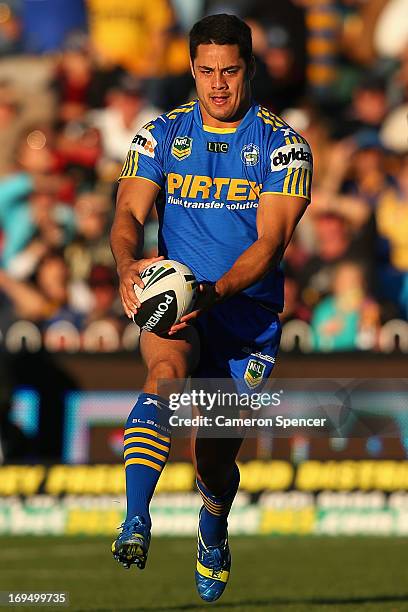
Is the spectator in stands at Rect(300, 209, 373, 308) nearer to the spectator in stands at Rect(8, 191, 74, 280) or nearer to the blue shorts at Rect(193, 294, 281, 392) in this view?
the spectator in stands at Rect(8, 191, 74, 280)

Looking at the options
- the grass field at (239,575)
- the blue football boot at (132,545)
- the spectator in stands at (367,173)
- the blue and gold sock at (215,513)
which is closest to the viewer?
the blue football boot at (132,545)

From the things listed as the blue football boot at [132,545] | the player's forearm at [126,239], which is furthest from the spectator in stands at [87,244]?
the blue football boot at [132,545]

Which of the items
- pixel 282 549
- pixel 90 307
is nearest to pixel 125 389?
pixel 90 307

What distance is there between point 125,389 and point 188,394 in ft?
20.0

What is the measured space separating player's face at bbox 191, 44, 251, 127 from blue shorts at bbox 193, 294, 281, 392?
1.13m

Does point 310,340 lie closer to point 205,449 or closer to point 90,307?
point 90,307

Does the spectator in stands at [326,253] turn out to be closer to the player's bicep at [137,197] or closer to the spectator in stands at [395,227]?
the spectator in stands at [395,227]

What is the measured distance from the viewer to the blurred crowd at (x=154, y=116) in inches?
598

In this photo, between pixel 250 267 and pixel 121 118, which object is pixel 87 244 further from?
pixel 250 267

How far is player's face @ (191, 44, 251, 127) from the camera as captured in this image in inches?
312

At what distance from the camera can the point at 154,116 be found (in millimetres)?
16766

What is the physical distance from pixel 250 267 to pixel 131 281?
2.32 feet

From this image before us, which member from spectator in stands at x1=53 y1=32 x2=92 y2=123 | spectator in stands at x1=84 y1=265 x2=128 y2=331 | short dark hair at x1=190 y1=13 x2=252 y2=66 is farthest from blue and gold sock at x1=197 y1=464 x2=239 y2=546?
spectator in stands at x1=53 y1=32 x2=92 y2=123

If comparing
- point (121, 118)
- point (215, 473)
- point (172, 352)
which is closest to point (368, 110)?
point (121, 118)
